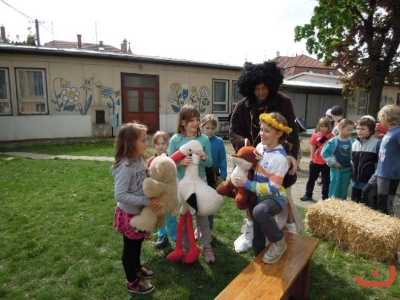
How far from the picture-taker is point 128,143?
2777mm

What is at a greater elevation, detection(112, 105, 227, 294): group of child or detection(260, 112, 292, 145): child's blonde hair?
detection(260, 112, 292, 145): child's blonde hair

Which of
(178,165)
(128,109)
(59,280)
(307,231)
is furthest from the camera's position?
(128,109)

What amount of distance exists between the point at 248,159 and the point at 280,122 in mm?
442

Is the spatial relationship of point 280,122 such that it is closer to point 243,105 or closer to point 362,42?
point 243,105

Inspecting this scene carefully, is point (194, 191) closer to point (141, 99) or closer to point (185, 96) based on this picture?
point (141, 99)

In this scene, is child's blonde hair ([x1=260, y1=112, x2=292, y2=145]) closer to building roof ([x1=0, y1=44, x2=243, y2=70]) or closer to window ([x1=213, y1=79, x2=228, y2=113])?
building roof ([x1=0, y1=44, x2=243, y2=70])

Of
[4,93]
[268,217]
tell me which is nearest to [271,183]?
[268,217]

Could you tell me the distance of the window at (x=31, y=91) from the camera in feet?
42.6

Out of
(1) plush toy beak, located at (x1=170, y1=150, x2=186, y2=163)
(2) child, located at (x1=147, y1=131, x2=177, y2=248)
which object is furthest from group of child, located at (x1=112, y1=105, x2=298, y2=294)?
(2) child, located at (x1=147, y1=131, x2=177, y2=248)

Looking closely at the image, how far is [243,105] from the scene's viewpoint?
3557 mm

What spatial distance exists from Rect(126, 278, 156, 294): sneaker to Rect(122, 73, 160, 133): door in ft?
42.2

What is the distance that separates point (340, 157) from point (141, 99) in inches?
485

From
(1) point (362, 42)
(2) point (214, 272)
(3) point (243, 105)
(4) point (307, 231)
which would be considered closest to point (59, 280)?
(2) point (214, 272)

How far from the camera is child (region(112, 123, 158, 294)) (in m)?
2.72
